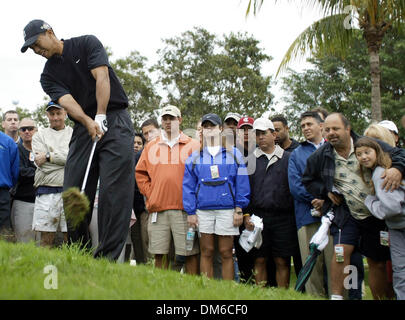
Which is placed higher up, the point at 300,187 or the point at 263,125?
the point at 263,125

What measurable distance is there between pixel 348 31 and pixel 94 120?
10555 millimetres

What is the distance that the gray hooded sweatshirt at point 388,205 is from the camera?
16.2 feet

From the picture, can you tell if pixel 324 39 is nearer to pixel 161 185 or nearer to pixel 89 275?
pixel 161 185

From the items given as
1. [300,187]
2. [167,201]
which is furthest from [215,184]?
[300,187]

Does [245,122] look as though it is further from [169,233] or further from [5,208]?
[5,208]

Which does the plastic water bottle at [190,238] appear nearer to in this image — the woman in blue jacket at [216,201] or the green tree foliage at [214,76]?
the woman in blue jacket at [216,201]

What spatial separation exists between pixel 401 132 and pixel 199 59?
15.5 metres

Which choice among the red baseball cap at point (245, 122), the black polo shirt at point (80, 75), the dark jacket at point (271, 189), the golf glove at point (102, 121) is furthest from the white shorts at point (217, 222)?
the golf glove at point (102, 121)

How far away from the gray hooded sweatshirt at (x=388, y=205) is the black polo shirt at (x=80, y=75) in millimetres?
2863

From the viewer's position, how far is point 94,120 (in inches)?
191

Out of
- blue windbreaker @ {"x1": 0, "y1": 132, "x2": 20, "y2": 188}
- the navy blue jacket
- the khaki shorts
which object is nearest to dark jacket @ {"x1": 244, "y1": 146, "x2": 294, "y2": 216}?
the navy blue jacket

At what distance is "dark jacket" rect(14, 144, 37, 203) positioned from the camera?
7555 mm

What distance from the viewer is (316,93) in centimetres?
3325
